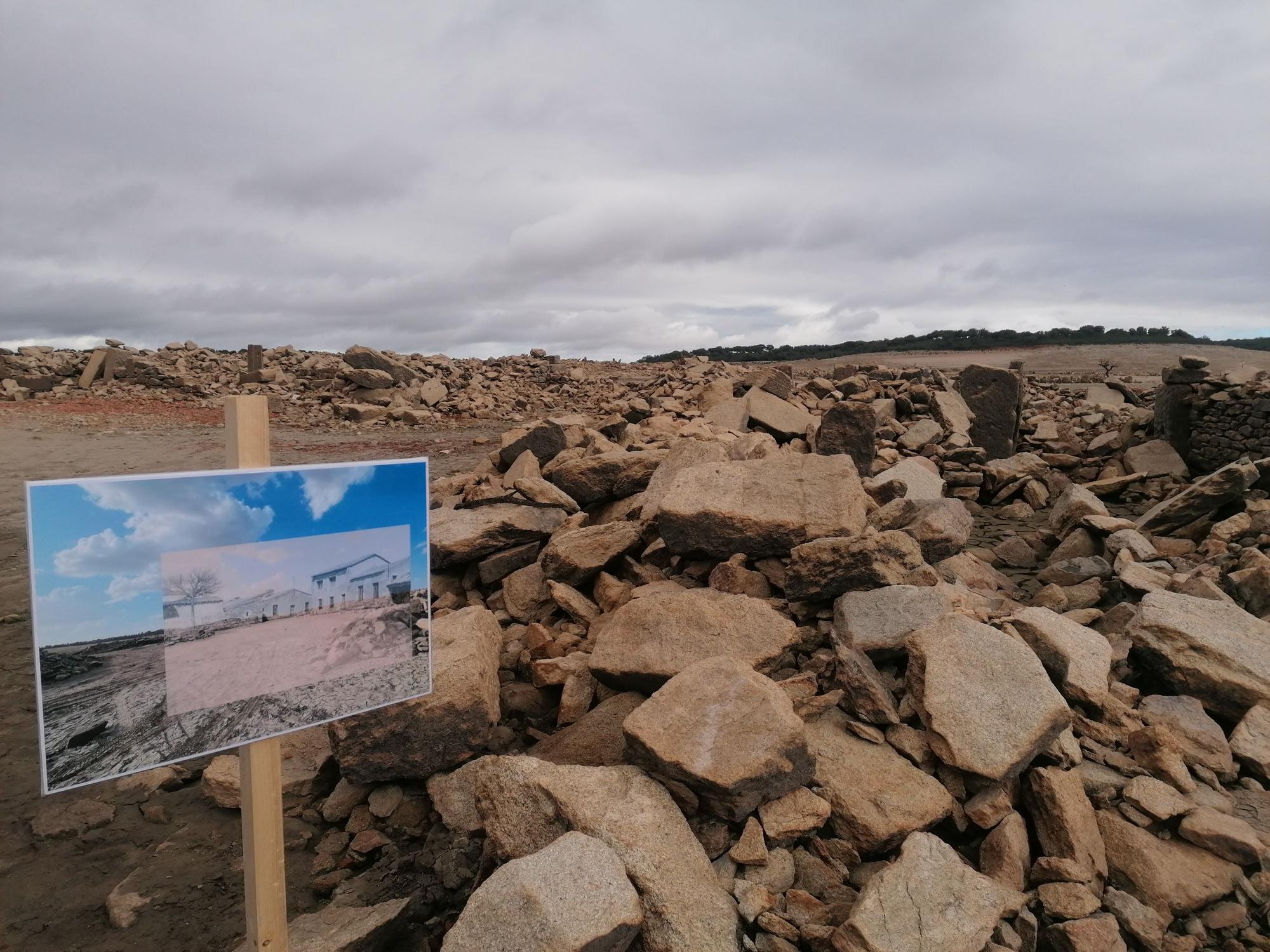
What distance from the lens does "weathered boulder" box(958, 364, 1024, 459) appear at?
12250 millimetres

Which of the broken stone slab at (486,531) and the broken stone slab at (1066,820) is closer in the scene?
the broken stone slab at (1066,820)

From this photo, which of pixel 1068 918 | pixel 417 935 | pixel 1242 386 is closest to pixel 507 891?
pixel 417 935

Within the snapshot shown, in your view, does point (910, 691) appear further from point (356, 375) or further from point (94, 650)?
point (356, 375)

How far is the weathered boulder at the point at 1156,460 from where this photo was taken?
1035cm

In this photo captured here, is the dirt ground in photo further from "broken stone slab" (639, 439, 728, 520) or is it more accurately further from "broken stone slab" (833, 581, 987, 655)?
"broken stone slab" (639, 439, 728, 520)

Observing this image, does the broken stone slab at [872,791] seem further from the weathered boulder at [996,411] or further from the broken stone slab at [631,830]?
the weathered boulder at [996,411]

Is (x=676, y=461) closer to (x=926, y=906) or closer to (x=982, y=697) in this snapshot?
(x=982, y=697)

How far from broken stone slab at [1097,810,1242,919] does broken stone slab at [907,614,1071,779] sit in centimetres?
42

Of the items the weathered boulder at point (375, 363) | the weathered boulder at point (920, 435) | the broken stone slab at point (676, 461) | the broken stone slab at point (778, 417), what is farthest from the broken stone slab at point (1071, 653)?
the weathered boulder at point (375, 363)

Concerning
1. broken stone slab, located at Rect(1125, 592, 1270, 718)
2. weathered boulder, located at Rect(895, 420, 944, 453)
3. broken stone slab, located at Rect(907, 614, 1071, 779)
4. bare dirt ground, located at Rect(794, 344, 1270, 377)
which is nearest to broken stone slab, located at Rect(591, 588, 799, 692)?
broken stone slab, located at Rect(907, 614, 1071, 779)

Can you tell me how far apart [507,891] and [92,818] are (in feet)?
9.45

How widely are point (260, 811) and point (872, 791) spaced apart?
2.30 m

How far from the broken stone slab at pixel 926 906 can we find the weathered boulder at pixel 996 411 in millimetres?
10742

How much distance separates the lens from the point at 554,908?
225 cm
